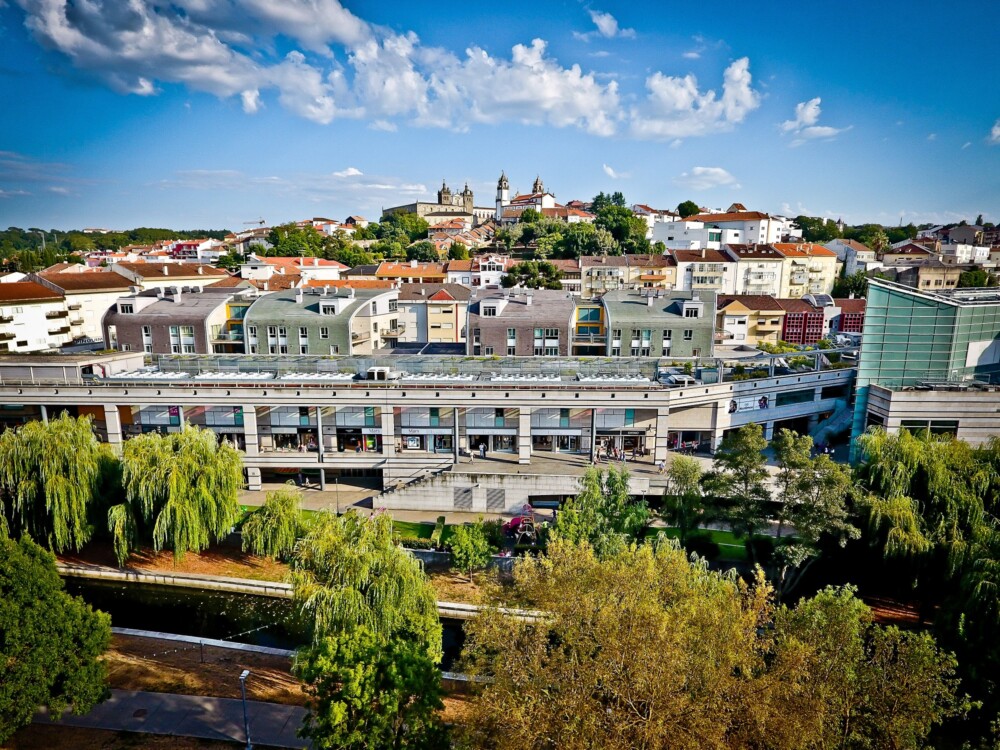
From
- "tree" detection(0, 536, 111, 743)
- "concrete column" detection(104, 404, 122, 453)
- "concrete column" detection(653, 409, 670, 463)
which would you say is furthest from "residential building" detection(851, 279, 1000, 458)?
"concrete column" detection(104, 404, 122, 453)

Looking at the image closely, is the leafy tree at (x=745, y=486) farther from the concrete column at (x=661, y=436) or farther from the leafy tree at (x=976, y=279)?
the leafy tree at (x=976, y=279)

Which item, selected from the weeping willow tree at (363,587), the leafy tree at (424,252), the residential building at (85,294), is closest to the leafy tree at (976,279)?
the leafy tree at (424,252)

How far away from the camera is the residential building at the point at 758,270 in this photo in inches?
3406

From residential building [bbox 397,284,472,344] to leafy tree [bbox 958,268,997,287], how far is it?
224 ft

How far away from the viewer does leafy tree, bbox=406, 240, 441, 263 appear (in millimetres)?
116062

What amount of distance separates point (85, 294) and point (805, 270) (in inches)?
3735

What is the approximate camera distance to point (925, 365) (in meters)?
42.8

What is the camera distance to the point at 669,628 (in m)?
16.2

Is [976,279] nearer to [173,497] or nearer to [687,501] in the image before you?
[687,501]

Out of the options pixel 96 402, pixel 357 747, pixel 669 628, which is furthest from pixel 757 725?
pixel 96 402

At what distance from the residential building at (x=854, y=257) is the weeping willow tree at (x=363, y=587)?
316 ft

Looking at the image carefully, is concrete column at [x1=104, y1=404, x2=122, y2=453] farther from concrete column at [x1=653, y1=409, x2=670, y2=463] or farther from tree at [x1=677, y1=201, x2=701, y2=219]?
tree at [x1=677, y1=201, x2=701, y2=219]

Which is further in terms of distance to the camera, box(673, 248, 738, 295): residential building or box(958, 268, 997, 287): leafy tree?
box(673, 248, 738, 295): residential building

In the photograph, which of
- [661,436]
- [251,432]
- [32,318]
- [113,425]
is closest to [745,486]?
[661,436]
